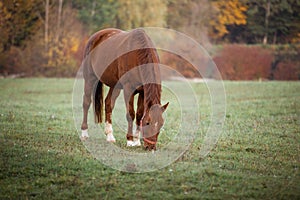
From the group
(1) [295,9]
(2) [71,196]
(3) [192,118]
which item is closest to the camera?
(2) [71,196]

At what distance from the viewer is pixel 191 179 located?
6.33 m

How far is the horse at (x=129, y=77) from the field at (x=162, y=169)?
1.98ft

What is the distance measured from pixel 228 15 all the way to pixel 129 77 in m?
37.7

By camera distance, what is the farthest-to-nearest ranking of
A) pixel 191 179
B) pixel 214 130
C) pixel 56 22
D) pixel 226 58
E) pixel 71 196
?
1. pixel 226 58
2. pixel 56 22
3. pixel 214 130
4. pixel 191 179
5. pixel 71 196

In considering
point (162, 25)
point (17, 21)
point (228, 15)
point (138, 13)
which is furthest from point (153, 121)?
point (228, 15)

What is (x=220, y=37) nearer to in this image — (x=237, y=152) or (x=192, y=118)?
(x=192, y=118)

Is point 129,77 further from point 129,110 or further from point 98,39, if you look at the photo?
point 98,39

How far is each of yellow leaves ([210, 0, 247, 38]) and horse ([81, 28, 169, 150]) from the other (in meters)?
35.2

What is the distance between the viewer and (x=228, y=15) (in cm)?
4422

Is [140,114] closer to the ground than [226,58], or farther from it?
farther from it

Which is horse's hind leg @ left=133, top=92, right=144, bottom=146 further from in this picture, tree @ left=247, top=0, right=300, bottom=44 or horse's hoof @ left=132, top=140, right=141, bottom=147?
tree @ left=247, top=0, right=300, bottom=44

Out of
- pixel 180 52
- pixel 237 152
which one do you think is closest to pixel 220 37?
pixel 180 52

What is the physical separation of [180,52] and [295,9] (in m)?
14.0

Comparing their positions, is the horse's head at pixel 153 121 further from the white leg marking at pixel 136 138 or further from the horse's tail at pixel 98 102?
the horse's tail at pixel 98 102
